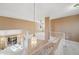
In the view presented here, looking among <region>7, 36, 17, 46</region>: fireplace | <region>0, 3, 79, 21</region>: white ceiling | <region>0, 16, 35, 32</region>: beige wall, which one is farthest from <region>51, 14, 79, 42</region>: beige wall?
<region>7, 36, 17, 46</region>: fireplace

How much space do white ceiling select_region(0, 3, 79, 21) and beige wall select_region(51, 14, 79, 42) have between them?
74mm

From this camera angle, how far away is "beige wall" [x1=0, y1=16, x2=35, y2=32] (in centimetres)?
157

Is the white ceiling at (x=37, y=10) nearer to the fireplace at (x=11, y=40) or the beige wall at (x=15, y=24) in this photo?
the beige wall at (x=15, y=24)

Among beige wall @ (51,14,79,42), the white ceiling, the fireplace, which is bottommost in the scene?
the fireplace

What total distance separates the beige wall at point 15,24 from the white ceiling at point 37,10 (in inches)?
2.3

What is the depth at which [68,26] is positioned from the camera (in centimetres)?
165

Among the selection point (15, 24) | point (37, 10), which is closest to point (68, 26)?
point (37, 10)

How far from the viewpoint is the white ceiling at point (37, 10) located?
1.59m

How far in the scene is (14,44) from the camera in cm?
160

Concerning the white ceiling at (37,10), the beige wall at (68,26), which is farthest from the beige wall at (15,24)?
the beige wall at (68,26)

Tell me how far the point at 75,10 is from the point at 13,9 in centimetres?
91

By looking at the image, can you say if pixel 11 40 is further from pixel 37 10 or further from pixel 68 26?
pixel 68 26

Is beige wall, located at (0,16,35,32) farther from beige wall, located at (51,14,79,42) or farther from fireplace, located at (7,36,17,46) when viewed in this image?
beige wall, located at (51,14,79,42)
